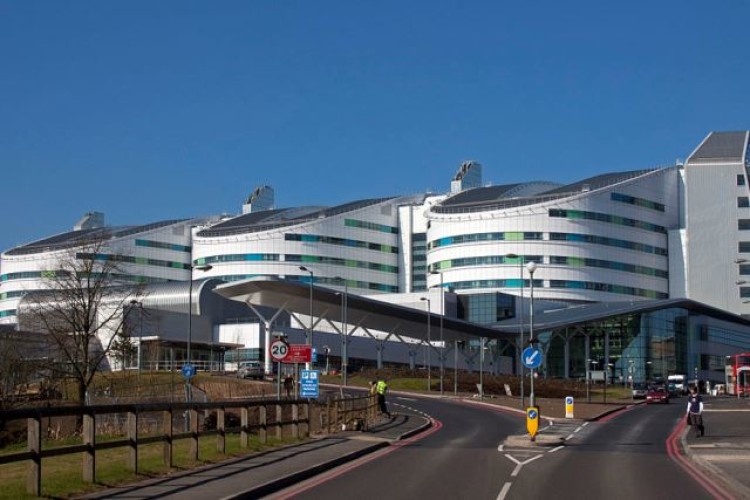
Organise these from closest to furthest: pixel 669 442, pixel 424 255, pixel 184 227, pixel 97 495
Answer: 1. pixel 97 495
2. pixel 669 442
3. pixel 424 255
4. pixel 184 227

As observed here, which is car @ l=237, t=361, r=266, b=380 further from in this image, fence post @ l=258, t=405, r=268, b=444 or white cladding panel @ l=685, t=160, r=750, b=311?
white cladding panel @ l=685, t=160, r=750, b=311

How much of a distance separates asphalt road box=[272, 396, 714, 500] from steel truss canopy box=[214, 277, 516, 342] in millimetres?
60337

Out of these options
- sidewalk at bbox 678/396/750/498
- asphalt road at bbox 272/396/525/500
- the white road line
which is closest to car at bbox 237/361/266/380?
sidewalk at bbox 678/396/750/498

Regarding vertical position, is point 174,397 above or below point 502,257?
below

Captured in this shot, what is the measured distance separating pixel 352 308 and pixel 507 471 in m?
82.5

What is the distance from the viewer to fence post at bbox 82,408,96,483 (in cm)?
1762

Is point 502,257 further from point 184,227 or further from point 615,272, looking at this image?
point 184,227

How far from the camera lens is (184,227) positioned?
178 m

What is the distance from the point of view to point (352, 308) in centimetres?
10556

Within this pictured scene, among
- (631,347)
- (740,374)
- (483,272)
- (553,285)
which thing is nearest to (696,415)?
(740,374)

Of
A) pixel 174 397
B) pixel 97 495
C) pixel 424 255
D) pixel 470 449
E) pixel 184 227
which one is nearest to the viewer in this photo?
pixel 97 495

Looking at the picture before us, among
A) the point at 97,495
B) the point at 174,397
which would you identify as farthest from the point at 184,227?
the point at 97,495

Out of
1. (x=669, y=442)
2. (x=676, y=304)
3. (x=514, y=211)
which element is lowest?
(x=669, y=442)

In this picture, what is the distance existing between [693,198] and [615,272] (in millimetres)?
16933
